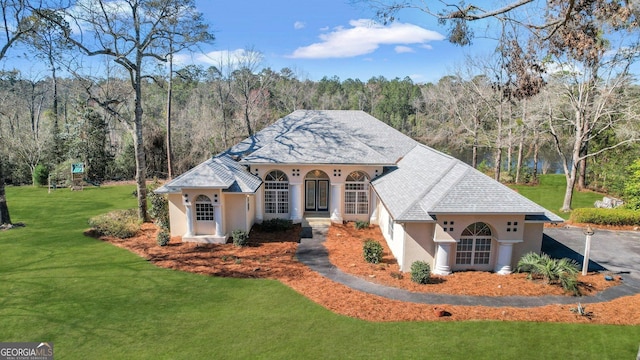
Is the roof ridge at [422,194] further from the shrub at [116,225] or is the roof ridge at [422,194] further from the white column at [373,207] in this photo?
the shrub at [116,225]

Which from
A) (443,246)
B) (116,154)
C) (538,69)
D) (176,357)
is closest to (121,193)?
(116,154)

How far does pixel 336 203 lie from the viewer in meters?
20.7

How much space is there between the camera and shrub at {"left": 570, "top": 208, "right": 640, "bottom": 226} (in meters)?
20.8

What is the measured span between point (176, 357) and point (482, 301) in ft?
30.7

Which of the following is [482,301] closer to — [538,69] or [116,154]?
[538,69]

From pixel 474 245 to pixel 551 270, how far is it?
268 cm

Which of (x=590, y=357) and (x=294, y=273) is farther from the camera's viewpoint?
(x=294, y=273)

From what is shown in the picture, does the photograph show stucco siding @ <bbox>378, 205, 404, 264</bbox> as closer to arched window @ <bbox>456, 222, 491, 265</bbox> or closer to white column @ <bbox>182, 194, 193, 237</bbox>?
arched window @ <bbox>456, 222, 491, 265</bbox>

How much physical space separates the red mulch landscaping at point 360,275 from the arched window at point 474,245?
22.7 inches

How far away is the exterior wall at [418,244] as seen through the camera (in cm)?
1383

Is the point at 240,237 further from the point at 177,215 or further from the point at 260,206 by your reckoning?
the point at 260,206

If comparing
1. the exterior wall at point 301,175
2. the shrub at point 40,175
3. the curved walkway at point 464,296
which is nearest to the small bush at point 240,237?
the exterior wall at point 301,175

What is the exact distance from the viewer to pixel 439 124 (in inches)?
2520

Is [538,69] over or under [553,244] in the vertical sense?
over
